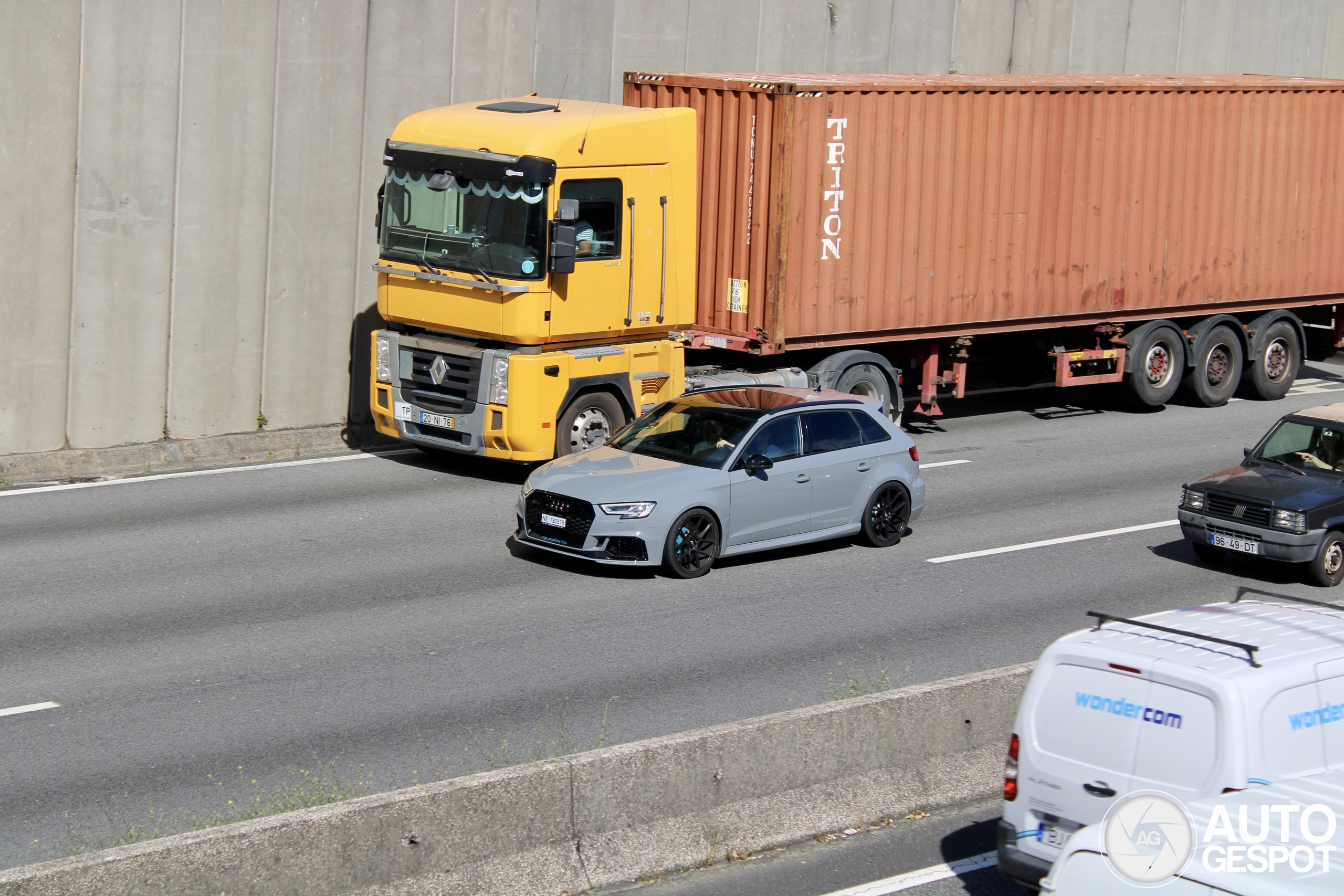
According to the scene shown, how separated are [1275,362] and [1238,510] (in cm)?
1050

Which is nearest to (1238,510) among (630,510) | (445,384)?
(630,510)

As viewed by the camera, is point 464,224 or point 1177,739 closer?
point 1177,739

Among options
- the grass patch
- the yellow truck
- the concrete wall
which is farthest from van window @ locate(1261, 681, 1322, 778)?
the concrete wall

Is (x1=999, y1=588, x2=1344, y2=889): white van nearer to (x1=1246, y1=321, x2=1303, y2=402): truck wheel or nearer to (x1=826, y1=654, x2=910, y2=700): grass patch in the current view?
(x1=826, y1=654, x2=910, y2=700): grass patch

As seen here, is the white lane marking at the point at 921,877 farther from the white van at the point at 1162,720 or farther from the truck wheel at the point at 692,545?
the truck wheel at the point at 692,545

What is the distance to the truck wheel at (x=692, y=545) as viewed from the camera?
506 inches

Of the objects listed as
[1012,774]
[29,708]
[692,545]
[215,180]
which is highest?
[215,180]

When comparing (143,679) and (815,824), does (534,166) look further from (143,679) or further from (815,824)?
(815,824)

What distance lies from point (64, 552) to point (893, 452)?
25.0 ft

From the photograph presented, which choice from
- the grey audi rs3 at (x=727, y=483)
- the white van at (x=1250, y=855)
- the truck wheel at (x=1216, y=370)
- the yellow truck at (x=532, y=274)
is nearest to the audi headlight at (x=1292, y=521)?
the grey audi rs3 at (x=727, y=483)

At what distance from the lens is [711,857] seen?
24.9 feet

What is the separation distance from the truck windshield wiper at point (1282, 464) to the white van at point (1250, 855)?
9.00 m

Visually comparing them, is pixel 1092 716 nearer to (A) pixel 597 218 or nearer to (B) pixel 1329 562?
(B) pixel 1329 562

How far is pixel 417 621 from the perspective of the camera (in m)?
11.6
